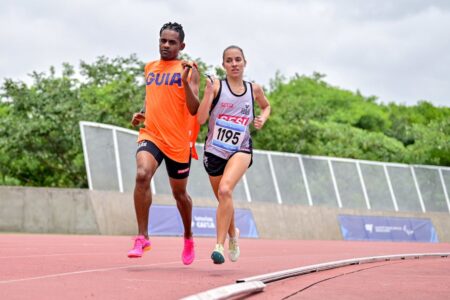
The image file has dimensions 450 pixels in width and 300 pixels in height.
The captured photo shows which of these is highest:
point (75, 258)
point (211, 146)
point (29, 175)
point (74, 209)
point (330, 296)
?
point (29, 175)

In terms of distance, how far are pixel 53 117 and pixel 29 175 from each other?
613 cm

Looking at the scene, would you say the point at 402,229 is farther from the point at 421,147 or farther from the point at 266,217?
the point at 421,147

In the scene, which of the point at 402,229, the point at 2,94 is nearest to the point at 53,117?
the point at 2,94

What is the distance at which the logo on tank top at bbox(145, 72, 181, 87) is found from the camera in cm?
1040

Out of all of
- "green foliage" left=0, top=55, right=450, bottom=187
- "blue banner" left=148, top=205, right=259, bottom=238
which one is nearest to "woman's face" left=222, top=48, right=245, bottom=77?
"blue banner" left=148, top=205, right=259, bottom=238

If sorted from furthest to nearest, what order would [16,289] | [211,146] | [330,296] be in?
[211,146], [330,296], [16,289]

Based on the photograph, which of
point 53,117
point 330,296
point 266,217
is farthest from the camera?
point 53,117

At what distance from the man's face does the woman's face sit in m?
0.56

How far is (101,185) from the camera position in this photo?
2820cm

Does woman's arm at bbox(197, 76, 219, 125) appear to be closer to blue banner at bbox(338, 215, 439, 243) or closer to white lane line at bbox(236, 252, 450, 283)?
white lane line at bbox(236, 252, 450, 283)

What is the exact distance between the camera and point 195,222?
28.9 m

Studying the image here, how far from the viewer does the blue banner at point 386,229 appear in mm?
33906

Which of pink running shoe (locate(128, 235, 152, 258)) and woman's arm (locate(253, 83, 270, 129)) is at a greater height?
woman's arm (locate(253, 83, 270, 129))

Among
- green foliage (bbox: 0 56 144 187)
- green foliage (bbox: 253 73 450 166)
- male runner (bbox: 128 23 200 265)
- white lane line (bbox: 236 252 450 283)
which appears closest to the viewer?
white lane line (bbox: 236 252 450 283)
